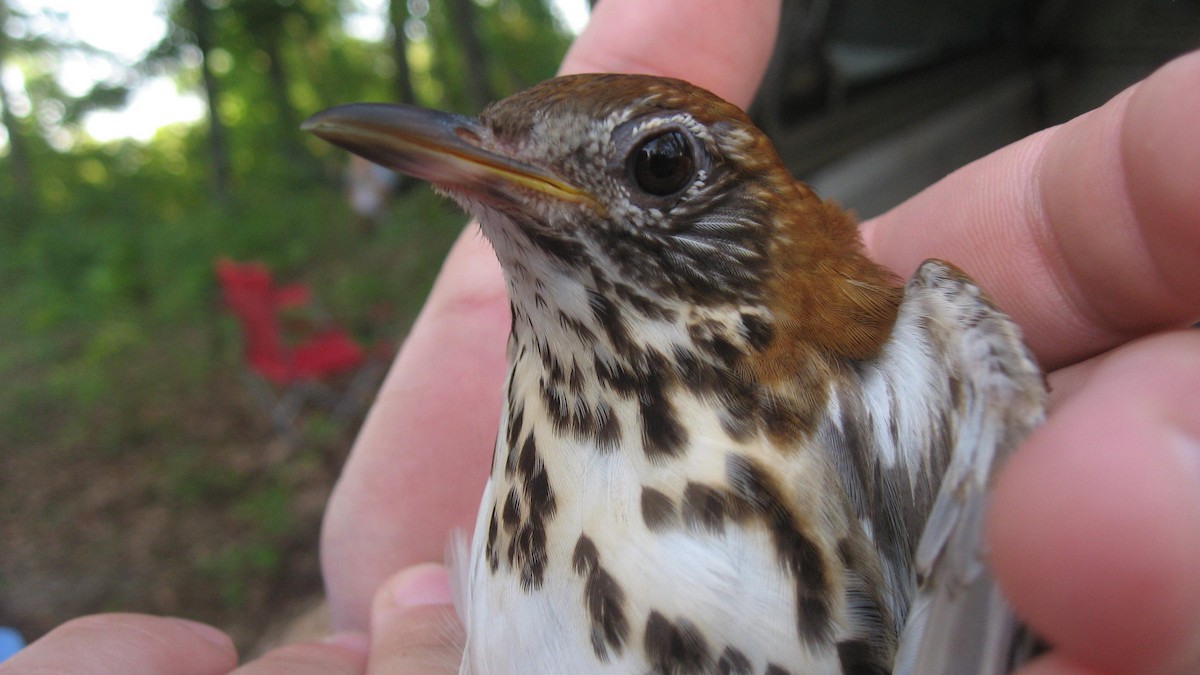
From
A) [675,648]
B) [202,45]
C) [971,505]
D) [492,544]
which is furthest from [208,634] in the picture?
[202,45]

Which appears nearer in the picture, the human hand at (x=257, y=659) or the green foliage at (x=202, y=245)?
the human hand at (x=257, y=659)

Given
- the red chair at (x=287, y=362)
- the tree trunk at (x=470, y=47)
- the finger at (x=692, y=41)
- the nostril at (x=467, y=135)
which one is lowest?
the red chair at (x=287, y=362)

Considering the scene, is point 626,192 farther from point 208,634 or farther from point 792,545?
point 208,634

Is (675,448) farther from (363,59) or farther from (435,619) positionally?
(363,59)

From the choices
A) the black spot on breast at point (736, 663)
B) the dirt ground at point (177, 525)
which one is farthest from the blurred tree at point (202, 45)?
the black spot on breast at point (736, 663)

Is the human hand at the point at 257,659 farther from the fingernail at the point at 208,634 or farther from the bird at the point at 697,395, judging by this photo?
the bird at the point at 697,395
